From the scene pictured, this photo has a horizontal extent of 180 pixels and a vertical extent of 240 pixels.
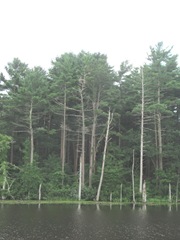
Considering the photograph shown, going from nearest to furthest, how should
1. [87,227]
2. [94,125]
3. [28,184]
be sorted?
[87,227] → [28,184] → [94,125]

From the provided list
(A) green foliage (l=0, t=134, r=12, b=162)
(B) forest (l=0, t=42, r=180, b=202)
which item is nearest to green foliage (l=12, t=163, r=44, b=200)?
(B) forest (l=0, t=42, r=180, b=202)

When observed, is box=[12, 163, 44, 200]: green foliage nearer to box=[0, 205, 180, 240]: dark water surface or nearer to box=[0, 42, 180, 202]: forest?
box=[0, 42, 180, 202]: forest

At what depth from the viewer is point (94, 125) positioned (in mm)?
34969

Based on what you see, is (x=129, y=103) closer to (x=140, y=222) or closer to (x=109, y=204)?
(x=109, y=204)

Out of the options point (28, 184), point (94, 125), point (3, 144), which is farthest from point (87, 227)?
point (94, 125)

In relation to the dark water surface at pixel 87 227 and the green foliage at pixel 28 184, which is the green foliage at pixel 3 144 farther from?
the dark water surface at pixel 87 227

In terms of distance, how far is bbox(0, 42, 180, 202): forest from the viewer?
32906 mm

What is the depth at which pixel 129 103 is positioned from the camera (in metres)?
39.7

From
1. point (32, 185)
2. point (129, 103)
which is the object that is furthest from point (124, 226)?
point (129, 103)

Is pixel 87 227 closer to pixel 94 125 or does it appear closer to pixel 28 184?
pixel 28 184

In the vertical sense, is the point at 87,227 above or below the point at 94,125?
below

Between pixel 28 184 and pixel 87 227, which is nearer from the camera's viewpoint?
pixel 87 227

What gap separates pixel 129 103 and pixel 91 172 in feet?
35.7

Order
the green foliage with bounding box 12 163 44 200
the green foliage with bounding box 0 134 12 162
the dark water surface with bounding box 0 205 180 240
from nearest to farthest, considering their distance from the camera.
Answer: the dark water surface with bounding box 0 205 180 240 → the green foliage with bounding box 12 163 44 200 → the green foliage with bounding box 0 134 12 162
